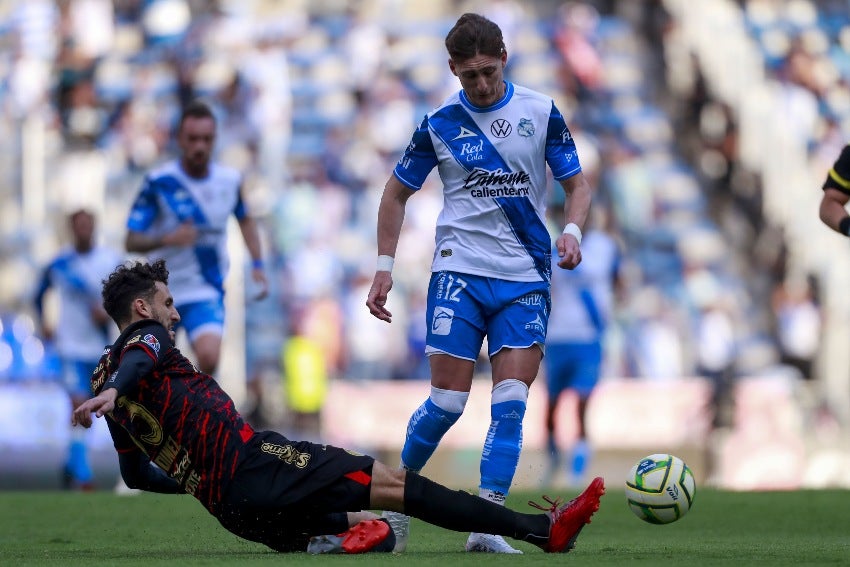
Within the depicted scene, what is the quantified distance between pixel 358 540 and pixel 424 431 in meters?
0.62

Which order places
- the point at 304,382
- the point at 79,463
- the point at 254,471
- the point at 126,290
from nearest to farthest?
the point at 254,471, the point at 126,290, the point at 79,463, the point at 304,382

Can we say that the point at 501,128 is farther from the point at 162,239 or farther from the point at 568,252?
the point at 162,239

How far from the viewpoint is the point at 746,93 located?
2128cm

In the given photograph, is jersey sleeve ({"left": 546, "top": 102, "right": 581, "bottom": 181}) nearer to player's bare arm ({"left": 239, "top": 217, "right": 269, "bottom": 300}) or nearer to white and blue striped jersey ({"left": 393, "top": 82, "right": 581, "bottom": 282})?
white and blue striped jersey ({"left": 393, "top": 82, "right": 581, "bottom": 282})

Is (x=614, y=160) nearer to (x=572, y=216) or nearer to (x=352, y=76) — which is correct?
(x=352, y=76)

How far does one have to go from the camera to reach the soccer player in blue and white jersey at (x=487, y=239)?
6.78 m

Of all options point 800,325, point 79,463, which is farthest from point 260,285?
point 800,325

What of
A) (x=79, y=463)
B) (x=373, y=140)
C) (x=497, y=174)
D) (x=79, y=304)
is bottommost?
(x=79, y=463)

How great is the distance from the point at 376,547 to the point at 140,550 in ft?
3.95

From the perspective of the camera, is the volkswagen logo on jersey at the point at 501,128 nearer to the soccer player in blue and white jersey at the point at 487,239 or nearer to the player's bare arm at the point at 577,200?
the soccer player in blue and white jersey at the point at 487,239

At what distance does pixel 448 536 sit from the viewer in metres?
8.11

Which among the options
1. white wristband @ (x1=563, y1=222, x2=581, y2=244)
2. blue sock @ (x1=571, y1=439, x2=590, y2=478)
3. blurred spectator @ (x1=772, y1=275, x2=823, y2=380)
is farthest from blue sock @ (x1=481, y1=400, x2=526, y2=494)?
blurred spectator @ (x1=772, y1=275, x2=823, y2=380)

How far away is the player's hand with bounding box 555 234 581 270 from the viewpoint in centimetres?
665

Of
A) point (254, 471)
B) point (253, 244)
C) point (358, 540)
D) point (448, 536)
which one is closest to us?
point (254, 471)
